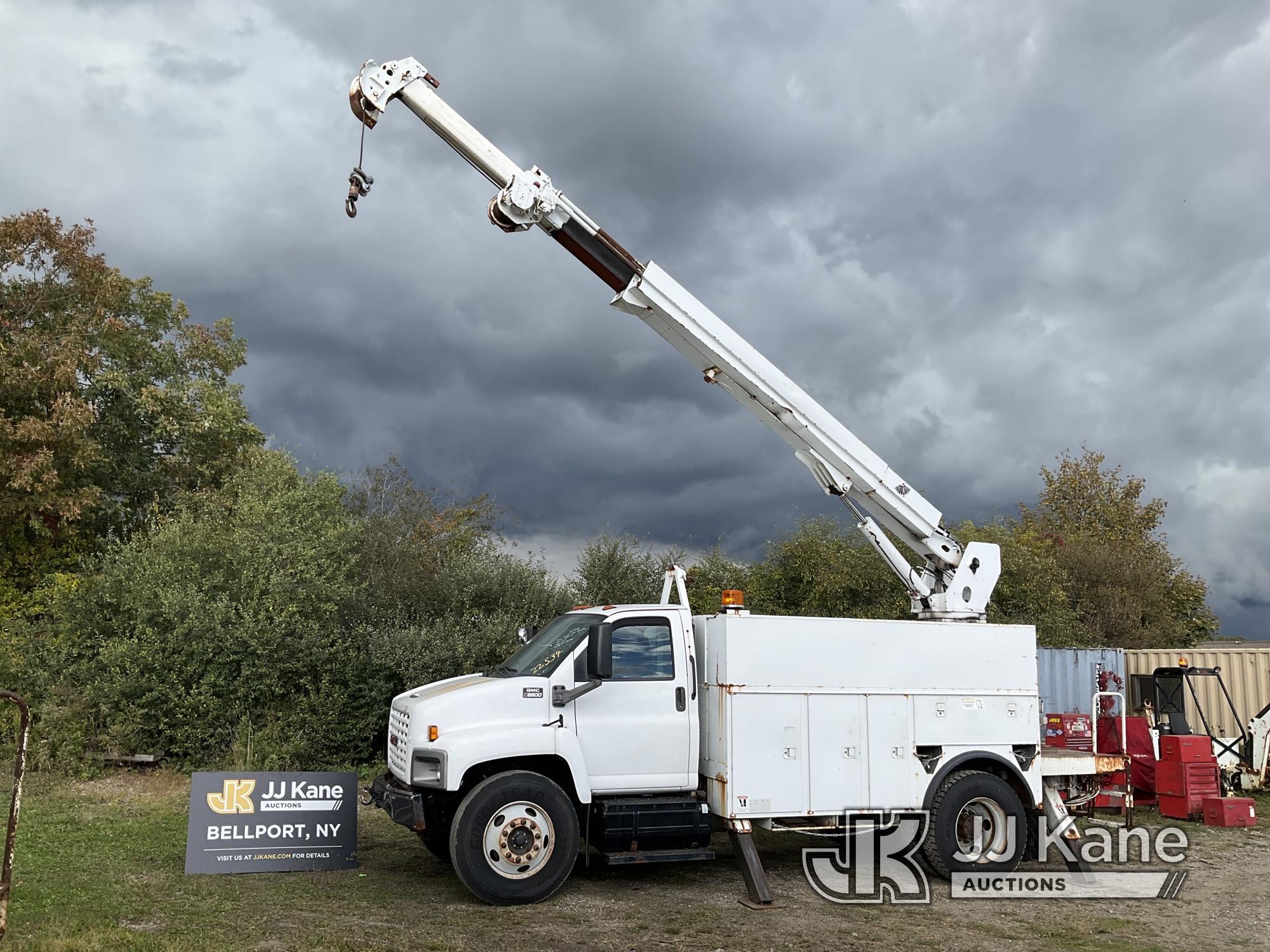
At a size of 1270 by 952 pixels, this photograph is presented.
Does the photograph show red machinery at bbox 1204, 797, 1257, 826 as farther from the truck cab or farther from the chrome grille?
the chrome grille

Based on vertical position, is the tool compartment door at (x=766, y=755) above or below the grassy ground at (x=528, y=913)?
above

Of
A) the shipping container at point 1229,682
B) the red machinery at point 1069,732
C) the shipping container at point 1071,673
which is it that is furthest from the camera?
the shipping container at point 1071,673

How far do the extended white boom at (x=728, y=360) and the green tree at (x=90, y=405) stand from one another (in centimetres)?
1354

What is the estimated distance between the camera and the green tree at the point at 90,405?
734 inches

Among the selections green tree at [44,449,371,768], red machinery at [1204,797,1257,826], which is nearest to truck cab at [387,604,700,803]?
green tree at [44,449,371,768]

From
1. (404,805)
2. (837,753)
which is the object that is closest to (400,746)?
(404,805)

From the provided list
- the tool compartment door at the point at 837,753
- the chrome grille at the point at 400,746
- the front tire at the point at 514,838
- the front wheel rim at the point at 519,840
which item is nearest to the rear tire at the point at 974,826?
the tool compartment door at the point at 837,753

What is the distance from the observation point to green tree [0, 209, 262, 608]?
61.2 feet

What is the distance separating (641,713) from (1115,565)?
77.2 feet

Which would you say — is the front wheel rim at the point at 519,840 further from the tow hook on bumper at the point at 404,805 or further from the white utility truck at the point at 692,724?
the tow hook on bumper at the point at 404,805

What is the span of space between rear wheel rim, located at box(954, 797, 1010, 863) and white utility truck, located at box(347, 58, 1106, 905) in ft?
0.06

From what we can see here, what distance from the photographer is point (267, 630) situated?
14039 mm

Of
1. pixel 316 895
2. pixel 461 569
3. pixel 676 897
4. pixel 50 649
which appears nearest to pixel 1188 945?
pixel 676 897

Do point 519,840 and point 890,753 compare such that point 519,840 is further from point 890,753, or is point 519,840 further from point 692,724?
point 890,753
